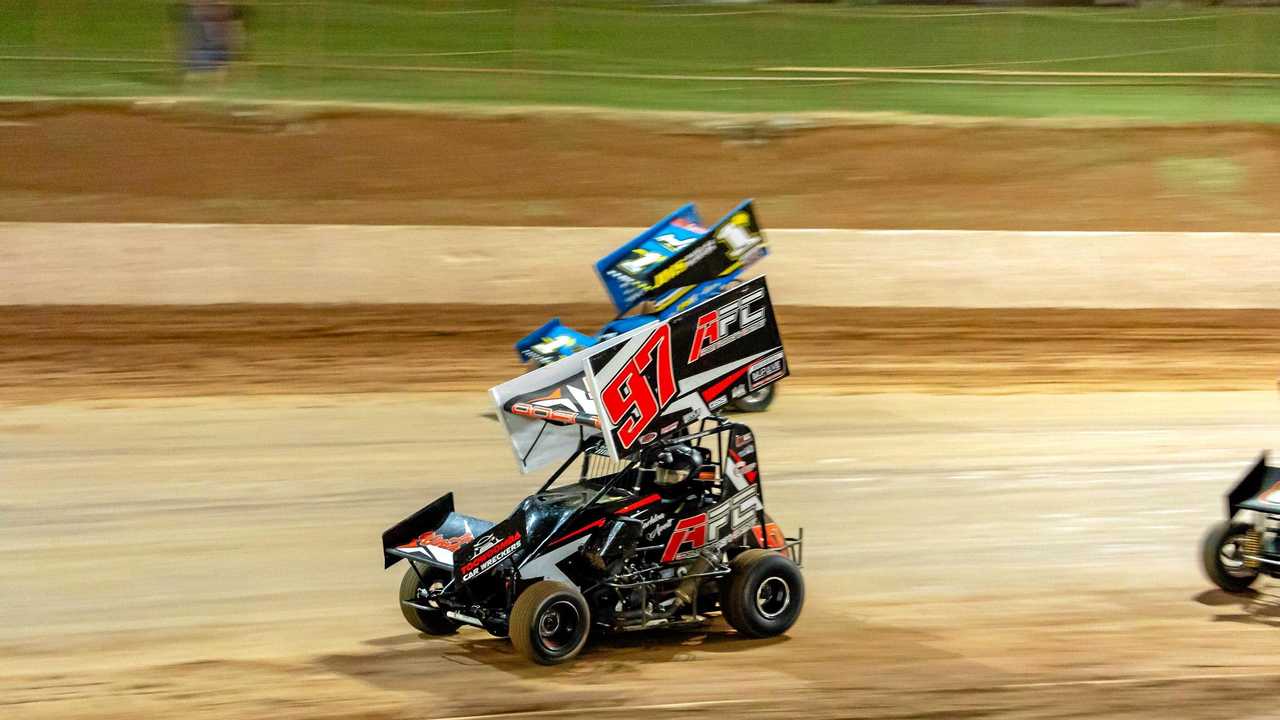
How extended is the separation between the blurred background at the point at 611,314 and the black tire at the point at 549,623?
5.6 inches

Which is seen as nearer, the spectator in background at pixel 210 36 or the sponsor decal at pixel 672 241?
the sponsor decal at pixel 672 241

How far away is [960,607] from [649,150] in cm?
1101

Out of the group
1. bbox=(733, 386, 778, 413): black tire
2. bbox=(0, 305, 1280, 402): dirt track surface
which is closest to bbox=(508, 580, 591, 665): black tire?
bbox=(733, 386, 778, 413): black tire

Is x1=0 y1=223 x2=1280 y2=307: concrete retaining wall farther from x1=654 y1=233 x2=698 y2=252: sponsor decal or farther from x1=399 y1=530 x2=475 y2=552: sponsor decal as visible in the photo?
x1=399 y1=530 x2=475 y2=552: sponsor decal

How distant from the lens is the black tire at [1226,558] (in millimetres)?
8516

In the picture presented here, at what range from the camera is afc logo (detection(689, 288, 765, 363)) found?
738cm

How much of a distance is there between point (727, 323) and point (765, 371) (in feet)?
1.22

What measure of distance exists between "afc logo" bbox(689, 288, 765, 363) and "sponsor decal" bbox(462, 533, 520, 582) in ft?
4.34

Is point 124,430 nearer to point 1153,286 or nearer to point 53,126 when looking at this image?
point 53,126

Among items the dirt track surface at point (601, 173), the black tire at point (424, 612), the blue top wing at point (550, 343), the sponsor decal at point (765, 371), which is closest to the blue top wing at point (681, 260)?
the blue top wing at point (550, 343)

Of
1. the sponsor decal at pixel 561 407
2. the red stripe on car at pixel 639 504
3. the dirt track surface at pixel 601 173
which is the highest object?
the dirt track surface at pixel 601 173

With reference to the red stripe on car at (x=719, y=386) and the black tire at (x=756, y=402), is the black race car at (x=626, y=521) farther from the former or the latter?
the black tire at (x=756, y=402)

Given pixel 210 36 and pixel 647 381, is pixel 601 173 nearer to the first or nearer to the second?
pixel 210 36

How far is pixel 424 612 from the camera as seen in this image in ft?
24.8
